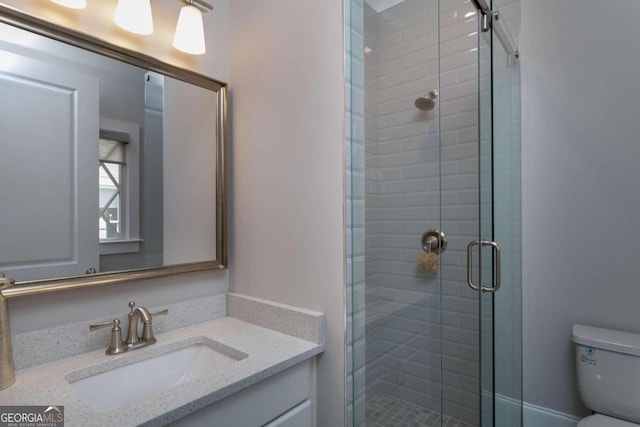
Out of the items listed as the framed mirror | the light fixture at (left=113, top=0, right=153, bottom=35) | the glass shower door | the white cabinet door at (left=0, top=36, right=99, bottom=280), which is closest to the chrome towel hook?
the glass shower door

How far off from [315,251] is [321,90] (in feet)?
2.03

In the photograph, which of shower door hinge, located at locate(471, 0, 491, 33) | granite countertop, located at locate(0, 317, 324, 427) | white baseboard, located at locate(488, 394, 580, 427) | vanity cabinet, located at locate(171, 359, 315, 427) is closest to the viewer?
granite countertop, located at locate(0, 317, 324, 427)

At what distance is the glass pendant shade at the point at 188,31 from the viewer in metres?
1.33

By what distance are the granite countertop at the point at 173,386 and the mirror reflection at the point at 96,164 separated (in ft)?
0.99

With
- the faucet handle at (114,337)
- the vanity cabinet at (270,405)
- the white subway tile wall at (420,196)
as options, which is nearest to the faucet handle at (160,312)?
the faucet handle at (114,337)

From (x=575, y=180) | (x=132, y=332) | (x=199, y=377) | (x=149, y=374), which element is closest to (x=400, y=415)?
(x=199, y=377)

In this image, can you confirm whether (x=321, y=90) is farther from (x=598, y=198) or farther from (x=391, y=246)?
(x=598, y=198)

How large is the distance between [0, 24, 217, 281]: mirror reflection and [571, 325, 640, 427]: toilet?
169 centimetres

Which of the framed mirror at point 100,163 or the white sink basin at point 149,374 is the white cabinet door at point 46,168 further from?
the white sink basin at point 149,374

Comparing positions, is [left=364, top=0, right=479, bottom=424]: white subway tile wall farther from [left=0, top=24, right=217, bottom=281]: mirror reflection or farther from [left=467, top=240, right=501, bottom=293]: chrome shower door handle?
[left=0, top=24, right=217, bottom=281]: mirror reflection

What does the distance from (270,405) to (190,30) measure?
4.83 feet

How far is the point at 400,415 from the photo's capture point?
1.11 m

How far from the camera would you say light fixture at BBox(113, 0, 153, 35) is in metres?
1.17

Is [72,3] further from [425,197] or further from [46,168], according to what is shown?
[425,197]
